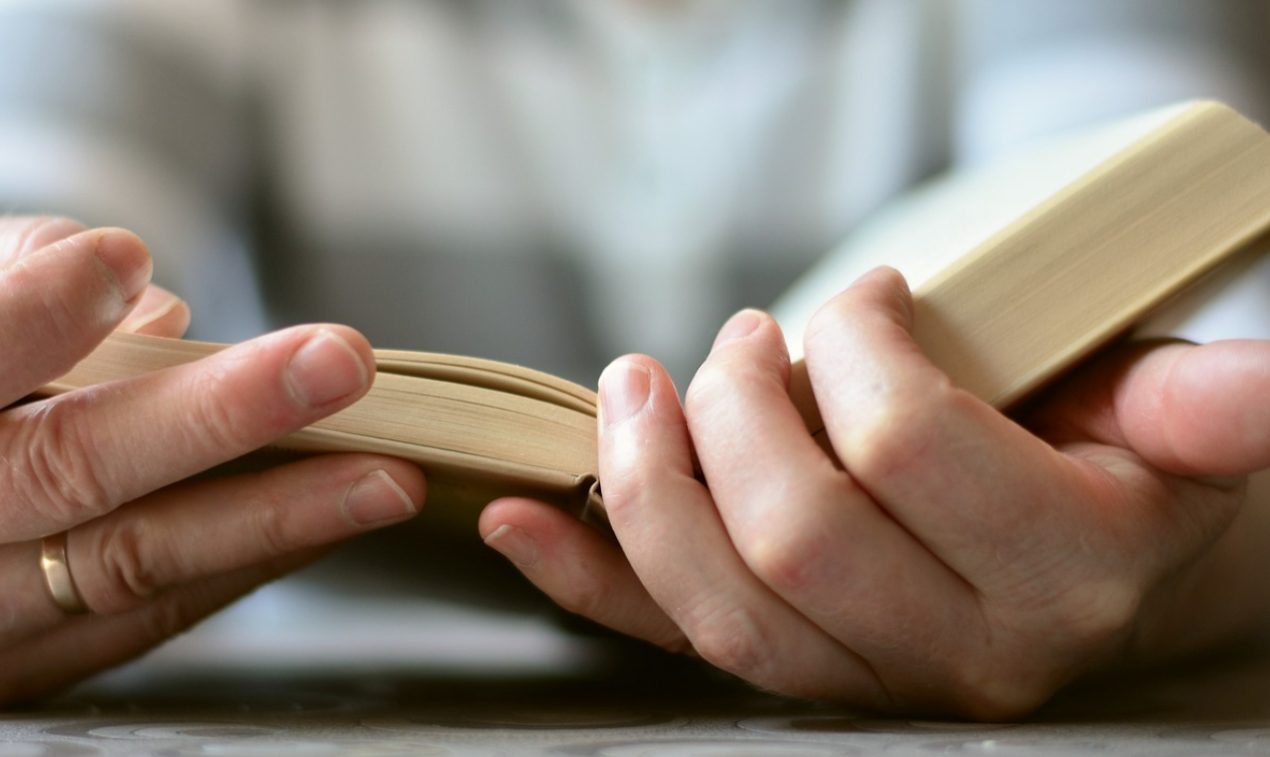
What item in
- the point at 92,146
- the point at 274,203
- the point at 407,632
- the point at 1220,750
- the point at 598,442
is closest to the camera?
the point at 1220,750

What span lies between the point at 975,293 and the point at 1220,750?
0.67 ft

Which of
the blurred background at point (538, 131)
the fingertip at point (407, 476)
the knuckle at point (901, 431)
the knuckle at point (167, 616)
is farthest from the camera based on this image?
the blurred background at point (538, 131)

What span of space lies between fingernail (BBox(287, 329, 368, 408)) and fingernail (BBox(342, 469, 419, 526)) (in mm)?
66

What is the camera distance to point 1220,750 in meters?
0.37

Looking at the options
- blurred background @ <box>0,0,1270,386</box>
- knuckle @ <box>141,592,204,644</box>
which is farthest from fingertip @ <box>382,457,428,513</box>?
blurred background @ <box>0,0,1270,386</box>

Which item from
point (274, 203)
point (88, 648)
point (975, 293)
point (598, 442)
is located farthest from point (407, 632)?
point (274, 203)

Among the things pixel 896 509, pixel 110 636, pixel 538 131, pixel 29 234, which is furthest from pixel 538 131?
pixel 896 509

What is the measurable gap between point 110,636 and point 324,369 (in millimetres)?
285

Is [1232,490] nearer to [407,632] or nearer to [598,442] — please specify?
[598,442]

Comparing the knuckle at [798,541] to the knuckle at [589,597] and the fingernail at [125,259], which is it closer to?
the knuckle at [589,597]

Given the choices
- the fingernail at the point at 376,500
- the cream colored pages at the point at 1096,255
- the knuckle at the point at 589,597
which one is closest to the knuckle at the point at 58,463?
the fingernail at the point at 376,500

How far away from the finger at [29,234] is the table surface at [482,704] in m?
0.26

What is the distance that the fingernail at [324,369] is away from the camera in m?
0.44

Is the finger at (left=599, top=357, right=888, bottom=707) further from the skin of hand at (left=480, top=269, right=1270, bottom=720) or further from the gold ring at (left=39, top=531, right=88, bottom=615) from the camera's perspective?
the gold ring at (left=39, top=531, right=88, bottom=615)
